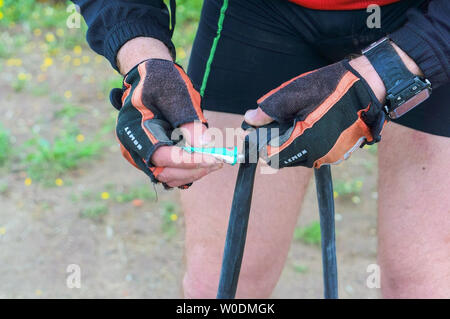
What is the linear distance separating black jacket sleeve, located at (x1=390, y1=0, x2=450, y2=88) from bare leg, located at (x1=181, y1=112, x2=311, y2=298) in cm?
44

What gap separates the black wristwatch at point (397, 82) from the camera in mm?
1044

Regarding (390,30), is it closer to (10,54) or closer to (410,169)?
(410,169)

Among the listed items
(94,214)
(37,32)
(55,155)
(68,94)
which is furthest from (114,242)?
(37,32)

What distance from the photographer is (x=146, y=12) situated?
1.17 metres

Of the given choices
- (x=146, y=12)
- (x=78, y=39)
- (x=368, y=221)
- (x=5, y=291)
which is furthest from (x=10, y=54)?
(x=146, y=12)

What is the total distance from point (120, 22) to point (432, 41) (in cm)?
60

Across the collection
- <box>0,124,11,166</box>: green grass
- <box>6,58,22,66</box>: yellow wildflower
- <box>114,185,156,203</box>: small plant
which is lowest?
<box>6,58,22,66</box>: yellow wildflower

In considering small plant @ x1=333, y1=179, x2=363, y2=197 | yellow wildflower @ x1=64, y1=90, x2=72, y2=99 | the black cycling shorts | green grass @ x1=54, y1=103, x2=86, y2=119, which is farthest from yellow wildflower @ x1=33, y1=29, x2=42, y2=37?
the black cycling shorts

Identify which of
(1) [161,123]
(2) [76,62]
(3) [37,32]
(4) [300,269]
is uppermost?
(1) [161,123]

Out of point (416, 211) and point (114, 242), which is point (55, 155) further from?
point (416, 211)

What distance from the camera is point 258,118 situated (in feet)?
3.53

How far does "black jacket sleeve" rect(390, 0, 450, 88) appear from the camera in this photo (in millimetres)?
1038

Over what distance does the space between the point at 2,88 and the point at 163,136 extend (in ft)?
8.98

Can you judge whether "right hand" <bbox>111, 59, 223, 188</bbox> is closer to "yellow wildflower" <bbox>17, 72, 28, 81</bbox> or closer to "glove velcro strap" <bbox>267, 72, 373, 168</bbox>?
"glove velcro strap" <bbox>267, 72, 373, 168</bbox>
